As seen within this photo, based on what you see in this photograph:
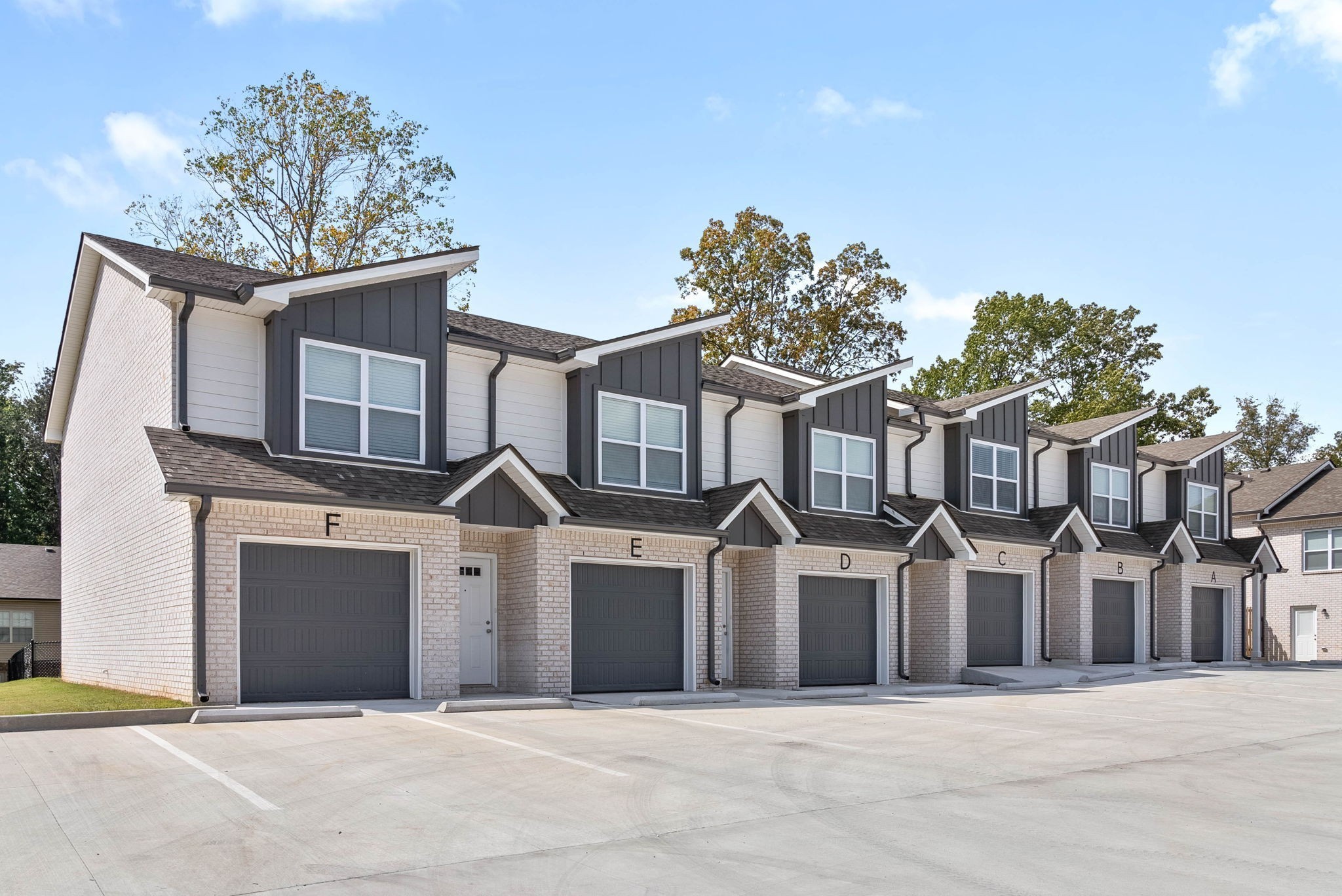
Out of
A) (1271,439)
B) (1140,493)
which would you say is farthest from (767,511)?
(1271,439)

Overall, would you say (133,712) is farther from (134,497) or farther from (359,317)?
(359,317)

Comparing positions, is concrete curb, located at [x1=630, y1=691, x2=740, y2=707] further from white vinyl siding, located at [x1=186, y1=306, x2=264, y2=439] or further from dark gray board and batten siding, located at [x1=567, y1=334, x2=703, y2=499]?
white vinyl siding, located at [x1=186, y1=306, x2=264, y2=439]

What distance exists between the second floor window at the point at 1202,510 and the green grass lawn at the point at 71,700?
1184 inches

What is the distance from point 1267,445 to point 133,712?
230 feet

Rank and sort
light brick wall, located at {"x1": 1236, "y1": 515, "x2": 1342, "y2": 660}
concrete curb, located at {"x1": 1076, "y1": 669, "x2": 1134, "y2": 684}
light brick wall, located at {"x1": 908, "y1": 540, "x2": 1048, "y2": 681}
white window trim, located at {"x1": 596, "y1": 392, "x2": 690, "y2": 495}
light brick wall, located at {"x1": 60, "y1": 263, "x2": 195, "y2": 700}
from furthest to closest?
light brick wall, located at {"x1": 1236, "y1": 515, "x2": 1342, "y2": 660}
light brick wall, located at {"x1": 908, "y1": 540, "x2": 1048, "y2": 681}
concrete curb, located at {"x1": 1076, "y1": 669, "x2": 1134, "y2": 684}
white window trim, located at {"x1": 596, "y1": 392, "x2": 690, "y2": 495}
light brick wall, located at {"x1": 60, "y1": 263, "x2": 195, "y2": 700}

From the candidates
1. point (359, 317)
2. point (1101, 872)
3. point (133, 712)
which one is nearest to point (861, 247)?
point (359, 317)

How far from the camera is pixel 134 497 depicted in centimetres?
1808

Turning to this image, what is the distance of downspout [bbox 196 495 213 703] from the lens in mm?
14836

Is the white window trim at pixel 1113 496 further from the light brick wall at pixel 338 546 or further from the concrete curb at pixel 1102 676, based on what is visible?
the light brick wall at pixel 338 546

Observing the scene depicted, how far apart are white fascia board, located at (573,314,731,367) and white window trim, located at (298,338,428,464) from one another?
3.06m

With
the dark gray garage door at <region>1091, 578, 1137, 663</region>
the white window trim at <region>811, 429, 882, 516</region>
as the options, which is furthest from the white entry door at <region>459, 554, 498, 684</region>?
the dark gray garage door at <region>1091, 578, 1137, 663</region>

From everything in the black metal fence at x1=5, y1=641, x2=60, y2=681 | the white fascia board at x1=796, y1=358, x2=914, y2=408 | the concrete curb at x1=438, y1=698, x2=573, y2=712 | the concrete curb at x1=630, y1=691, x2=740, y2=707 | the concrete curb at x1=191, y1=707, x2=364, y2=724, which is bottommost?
the black metal fence at x1=5, y1=641, x2=60, y2=681

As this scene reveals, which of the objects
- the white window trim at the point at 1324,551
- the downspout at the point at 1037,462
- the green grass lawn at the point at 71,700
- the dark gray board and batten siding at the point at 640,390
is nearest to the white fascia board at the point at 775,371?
→ the dark gray board and batten siding at the point at 640,390

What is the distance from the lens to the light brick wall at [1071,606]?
28.1m
